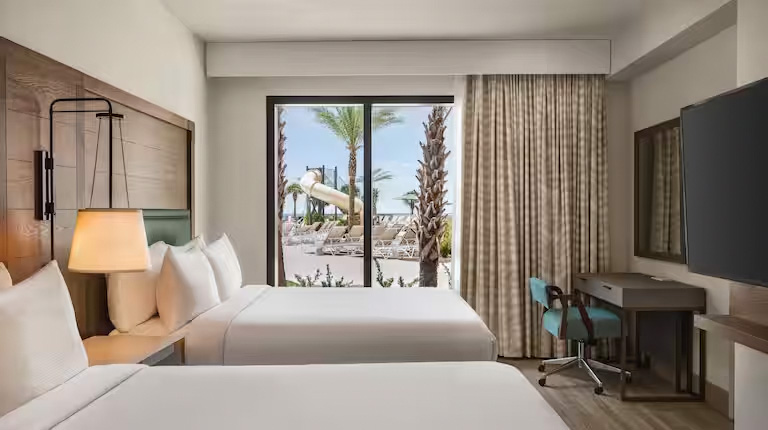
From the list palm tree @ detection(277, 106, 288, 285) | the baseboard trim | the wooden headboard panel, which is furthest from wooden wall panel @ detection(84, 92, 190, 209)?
the baseboard trim

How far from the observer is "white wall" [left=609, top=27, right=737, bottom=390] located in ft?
11.7

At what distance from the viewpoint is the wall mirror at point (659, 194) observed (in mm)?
4066

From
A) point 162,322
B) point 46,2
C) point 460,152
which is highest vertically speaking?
point 46,2

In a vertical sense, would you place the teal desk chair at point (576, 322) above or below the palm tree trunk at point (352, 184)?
below

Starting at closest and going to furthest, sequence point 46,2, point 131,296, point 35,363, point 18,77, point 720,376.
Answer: point 35,363, point 18,77, point 46,2, point 131,296, point 720,376

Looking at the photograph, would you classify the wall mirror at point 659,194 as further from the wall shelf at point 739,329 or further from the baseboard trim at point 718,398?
the wall shelf at point 739,329

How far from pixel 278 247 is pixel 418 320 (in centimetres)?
266

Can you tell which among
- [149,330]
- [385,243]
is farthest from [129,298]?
[385,243]

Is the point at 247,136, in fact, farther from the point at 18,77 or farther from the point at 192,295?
the point at 18,77

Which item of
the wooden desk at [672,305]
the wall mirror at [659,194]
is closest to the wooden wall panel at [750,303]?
the wooden desk at [672,305]

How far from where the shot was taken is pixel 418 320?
3021mm

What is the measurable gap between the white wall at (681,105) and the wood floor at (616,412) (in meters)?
0.29

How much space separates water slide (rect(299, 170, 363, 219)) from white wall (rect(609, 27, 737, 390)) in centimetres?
247

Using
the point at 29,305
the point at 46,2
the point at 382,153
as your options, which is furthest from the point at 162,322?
the point at 382,153
